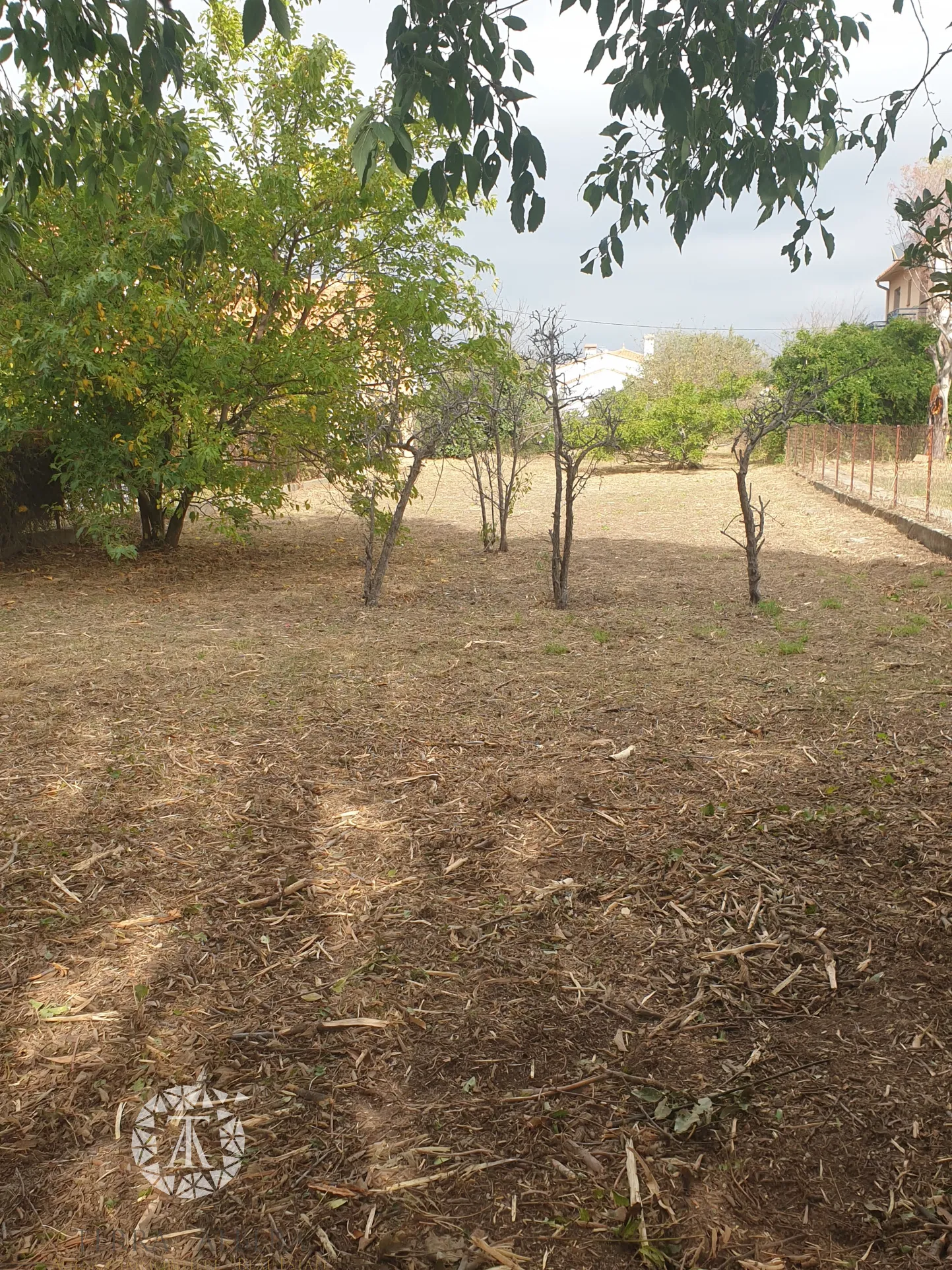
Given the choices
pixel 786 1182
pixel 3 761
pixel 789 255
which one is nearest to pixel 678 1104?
pixel 786 1182

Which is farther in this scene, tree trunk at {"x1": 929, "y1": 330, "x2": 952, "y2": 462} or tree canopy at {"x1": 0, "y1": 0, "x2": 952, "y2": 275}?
tree trunk at {"x1": 929, "y1": 330, "x2": 952, "y2": 462}

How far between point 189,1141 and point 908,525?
12503 mm


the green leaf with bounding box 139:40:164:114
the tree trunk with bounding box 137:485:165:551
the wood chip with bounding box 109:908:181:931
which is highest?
the green leaf with bounding box 139:40:164:114

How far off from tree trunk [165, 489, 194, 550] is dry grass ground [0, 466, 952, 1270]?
14.7 feet

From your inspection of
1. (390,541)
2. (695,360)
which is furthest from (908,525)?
(695,360)

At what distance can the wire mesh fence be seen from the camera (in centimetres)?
1259

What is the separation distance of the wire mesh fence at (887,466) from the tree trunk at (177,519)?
899 centimetres

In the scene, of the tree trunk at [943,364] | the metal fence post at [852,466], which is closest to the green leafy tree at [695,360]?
the tree trunk at [943,364]

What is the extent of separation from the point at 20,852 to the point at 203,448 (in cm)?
562

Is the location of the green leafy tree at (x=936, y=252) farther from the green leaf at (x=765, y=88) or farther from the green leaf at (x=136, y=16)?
the green leaf at (x=136, y=16)

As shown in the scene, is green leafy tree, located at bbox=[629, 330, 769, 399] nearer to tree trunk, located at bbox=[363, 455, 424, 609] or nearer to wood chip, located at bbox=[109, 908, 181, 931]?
tree trunk, located at bbox=[363, 455, 424, 609]

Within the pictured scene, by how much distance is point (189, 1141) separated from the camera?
2137 mm

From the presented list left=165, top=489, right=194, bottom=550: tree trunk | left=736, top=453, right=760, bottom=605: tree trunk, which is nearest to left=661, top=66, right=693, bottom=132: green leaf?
left=736, top=453, right=760, bottom=605: tree trunk

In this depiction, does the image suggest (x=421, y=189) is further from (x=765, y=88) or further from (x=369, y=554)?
(x=369, y=554)
